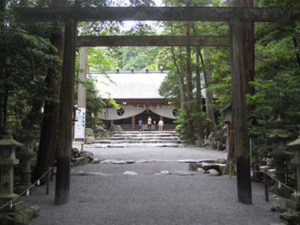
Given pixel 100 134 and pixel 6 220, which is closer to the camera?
pixel 6 220

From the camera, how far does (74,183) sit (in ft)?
20.7

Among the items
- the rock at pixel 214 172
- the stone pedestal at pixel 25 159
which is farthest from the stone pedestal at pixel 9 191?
the rock at pixel 214 172

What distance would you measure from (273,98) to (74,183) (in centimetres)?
458

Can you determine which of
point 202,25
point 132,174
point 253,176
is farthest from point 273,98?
point 202,25

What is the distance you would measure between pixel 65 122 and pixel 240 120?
2788 millimetres

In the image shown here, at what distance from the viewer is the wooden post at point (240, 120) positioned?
4383mm

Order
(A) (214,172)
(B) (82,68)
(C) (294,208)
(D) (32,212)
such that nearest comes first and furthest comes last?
(C) (294,208), (D) (32,212), (A) (214,172), (B) (82,68)

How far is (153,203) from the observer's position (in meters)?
4.58

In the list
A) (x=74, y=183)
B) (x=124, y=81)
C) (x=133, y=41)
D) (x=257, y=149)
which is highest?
(x=124, y=81)

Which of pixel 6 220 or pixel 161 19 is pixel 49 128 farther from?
pixel 161 19

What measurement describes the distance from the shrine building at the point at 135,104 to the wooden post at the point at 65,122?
57.9 ft

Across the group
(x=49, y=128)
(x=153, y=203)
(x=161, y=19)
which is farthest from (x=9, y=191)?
(x=161, y=19)

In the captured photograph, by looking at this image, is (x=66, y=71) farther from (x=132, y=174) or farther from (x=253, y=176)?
(x=253, y=176)

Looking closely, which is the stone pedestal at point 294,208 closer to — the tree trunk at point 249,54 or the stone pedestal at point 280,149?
the stone pedestal at point 280,149
